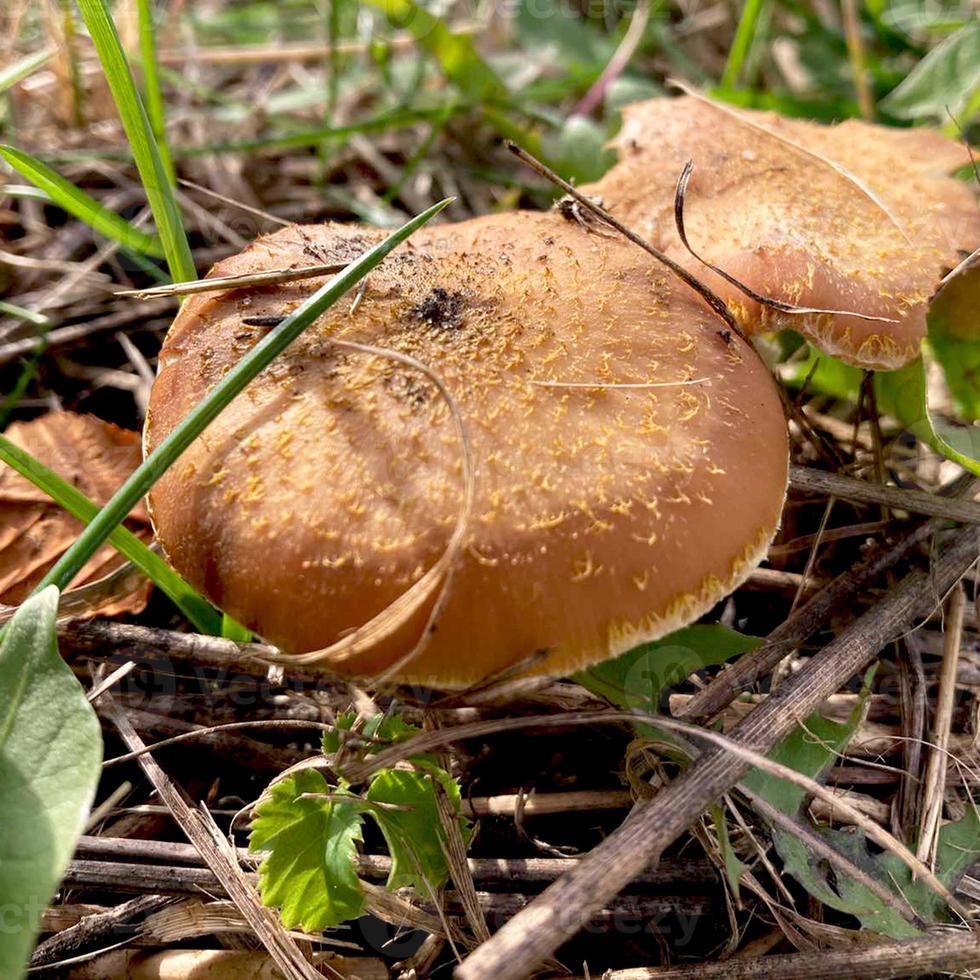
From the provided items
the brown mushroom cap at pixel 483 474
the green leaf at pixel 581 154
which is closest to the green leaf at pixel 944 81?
the green leaf at pixel 581 154

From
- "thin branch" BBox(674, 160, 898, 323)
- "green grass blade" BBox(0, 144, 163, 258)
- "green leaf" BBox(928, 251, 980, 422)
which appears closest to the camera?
"thin branch" BBox(674, 160, 898, 323)

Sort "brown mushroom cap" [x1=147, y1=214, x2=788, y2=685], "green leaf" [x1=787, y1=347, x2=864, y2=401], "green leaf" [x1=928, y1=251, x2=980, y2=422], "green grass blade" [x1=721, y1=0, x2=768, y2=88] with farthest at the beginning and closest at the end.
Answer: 1. "green grass blade" [x1=721, y1=0, x2=768, y2=88]
2. "green leaf" [x1=787, y1=347, x2=864, y2=401]
3. "green leaf" [x1=928, y1=251, x2=980, y2=422]
4. "brown mushroom cap" [x1=147, y1=214, x2=788, y2=685]

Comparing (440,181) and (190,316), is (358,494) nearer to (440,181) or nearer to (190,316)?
(190,316)

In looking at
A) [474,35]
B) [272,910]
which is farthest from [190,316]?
[474,35]

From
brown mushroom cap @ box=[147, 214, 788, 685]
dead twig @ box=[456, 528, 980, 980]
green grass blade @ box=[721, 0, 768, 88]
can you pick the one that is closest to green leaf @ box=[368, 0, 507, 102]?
green grass blade @ box=[721, 0, 768, 88]

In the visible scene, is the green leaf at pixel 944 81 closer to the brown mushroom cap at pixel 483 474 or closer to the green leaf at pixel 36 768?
the brown mushroom cap at pixel 483 474

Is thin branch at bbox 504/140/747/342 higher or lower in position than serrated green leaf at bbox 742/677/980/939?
higher

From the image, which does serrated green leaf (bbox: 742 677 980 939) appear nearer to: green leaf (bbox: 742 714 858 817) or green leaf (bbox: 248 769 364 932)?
green leaf (bbox: 742 714 858 817)
